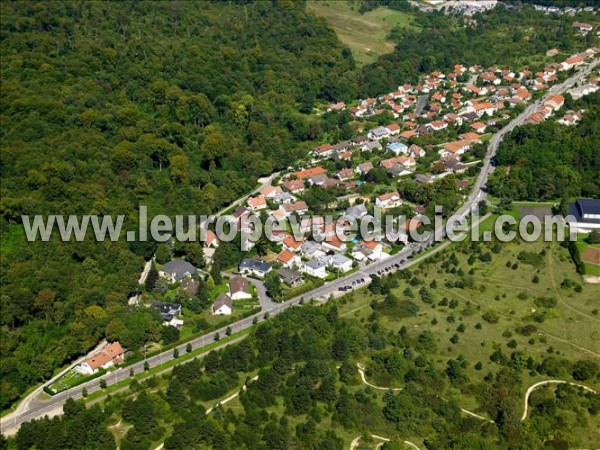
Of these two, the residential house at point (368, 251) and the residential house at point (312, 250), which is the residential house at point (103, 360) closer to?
the residential house at point (312, 250)

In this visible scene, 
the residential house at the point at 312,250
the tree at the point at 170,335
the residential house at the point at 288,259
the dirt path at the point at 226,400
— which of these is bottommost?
the tree at the point at 170,335

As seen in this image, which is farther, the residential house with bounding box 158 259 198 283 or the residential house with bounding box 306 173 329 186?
the residential house with bounding box 306 173 329 186

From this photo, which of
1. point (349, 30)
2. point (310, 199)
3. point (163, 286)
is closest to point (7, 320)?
point (163, 286)

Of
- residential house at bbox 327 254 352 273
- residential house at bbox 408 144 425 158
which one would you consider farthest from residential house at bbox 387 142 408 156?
residential house at bbox 327 254 352 273

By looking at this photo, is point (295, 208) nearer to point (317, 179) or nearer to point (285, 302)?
point (317, 179)

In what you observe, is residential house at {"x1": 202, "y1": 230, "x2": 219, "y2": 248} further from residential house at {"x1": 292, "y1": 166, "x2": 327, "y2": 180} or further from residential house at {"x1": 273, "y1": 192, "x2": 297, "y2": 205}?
residential house at {"x1": 292, "y1": 166, "x2": 327, "y2": 180}

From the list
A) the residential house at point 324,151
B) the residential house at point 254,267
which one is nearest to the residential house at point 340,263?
the residential house at point 254,267
